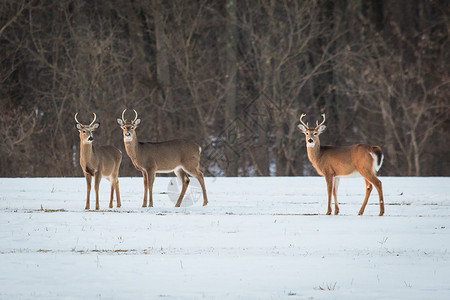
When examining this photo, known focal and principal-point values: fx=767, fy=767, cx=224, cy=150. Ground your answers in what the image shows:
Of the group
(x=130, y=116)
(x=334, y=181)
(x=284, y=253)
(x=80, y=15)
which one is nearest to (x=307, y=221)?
(x=334, y=181)

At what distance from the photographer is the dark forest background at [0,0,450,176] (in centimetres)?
2722

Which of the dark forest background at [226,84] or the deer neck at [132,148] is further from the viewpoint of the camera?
the dark forest background at [226,84]

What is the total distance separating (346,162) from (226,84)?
53.6ft

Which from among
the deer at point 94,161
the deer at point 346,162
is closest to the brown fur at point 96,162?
the deer at point 94,161

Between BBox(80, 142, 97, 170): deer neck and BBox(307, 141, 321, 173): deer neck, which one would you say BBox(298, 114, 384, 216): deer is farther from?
BBox(80, 142, 97, 170): deer neck

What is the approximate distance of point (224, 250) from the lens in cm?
969

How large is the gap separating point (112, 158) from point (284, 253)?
6.04 m

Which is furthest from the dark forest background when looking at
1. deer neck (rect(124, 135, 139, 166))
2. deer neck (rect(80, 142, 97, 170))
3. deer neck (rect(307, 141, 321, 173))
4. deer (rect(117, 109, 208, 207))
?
deer neck (rect(307, 141, 321, 173))

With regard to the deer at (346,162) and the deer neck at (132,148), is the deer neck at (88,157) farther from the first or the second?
the deer at (346,162)

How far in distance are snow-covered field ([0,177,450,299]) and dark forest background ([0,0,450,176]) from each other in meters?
10.9

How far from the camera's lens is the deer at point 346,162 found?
1318 cm

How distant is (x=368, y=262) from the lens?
348 inches

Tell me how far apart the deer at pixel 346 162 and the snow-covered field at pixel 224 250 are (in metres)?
0.58

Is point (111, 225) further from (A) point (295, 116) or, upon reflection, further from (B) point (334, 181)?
(A) point (295, 116)
